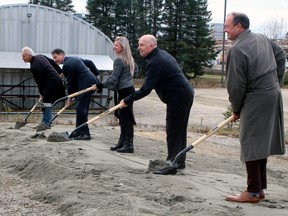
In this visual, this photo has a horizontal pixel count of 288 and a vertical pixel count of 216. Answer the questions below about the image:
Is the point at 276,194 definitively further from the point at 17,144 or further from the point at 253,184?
the point at 17,144

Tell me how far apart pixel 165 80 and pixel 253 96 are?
2131 mm

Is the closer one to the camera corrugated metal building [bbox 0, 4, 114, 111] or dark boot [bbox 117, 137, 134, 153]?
dark boot [bbox 117, 137, 134, 153]

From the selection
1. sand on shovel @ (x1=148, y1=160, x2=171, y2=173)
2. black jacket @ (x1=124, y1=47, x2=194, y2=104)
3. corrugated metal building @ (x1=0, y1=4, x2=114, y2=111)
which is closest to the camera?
sand on shovel @ (x1=148, y1=160, x2=171, y2=173)

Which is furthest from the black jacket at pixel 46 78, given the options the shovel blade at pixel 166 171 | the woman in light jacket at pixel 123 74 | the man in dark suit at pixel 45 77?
the shovel blade at pixel 166 171

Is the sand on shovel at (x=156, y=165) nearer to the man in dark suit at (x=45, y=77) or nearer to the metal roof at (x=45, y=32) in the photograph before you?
the man in dark suit at (x=45, y=77)

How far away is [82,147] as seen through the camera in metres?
9.70

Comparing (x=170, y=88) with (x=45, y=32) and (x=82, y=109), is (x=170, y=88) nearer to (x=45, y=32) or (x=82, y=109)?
(x=82, y=109)

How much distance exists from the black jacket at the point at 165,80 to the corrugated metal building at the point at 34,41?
17.3m

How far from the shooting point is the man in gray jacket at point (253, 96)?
5781 mm

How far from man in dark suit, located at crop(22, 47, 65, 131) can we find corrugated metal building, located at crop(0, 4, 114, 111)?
12477 millimetres

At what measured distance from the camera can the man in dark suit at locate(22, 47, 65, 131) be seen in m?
11.7

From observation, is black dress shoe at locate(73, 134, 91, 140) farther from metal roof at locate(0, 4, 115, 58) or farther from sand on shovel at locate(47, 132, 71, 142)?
metal roof at locate(0, 4, 115, 58)

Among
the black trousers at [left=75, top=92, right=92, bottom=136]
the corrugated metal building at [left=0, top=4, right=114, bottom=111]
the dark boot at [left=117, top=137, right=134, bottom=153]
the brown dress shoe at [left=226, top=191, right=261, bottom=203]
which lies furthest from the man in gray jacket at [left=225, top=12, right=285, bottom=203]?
the corrugated metal building at [left=0, top=4, right=114, bottom=111]

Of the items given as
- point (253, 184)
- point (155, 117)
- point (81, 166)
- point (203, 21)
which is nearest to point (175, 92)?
point (81, 166)
